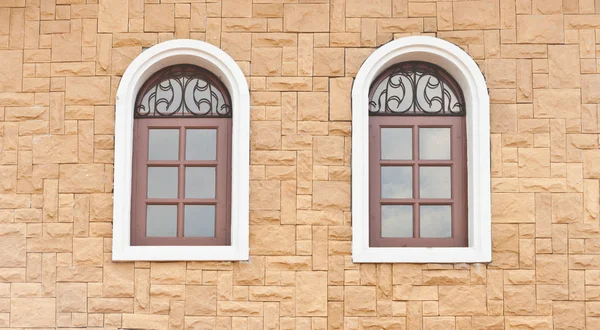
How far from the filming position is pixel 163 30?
6.66m

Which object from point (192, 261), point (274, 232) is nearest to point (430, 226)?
point (274, 232)

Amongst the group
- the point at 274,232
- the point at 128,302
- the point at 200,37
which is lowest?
the point at 128,302

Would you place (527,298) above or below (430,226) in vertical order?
below

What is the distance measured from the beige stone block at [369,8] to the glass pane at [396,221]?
178 centimetres

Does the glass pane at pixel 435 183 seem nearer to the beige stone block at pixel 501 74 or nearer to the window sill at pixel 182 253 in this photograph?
the beige stone block at pixel 501 74

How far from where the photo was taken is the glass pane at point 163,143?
6719 millimetres

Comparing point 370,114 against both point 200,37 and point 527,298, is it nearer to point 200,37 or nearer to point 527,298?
point 200,37

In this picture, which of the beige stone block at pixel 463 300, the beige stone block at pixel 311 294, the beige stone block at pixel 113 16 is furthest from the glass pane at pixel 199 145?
the beige stone block at pixel 463 300

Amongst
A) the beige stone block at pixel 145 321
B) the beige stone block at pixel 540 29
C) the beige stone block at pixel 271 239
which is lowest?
the beige stone block at pixel 145 321

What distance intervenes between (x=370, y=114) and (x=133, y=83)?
7.18 ft

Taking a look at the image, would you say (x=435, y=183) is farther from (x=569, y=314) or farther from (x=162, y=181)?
(x=162, y=181)

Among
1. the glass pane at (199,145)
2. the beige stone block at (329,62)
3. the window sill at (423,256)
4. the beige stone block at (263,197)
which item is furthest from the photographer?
the glass pane at (199,145)

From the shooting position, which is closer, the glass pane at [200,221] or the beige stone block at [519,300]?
the beige stone block at [519,300]

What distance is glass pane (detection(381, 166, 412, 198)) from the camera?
21.8 ft
